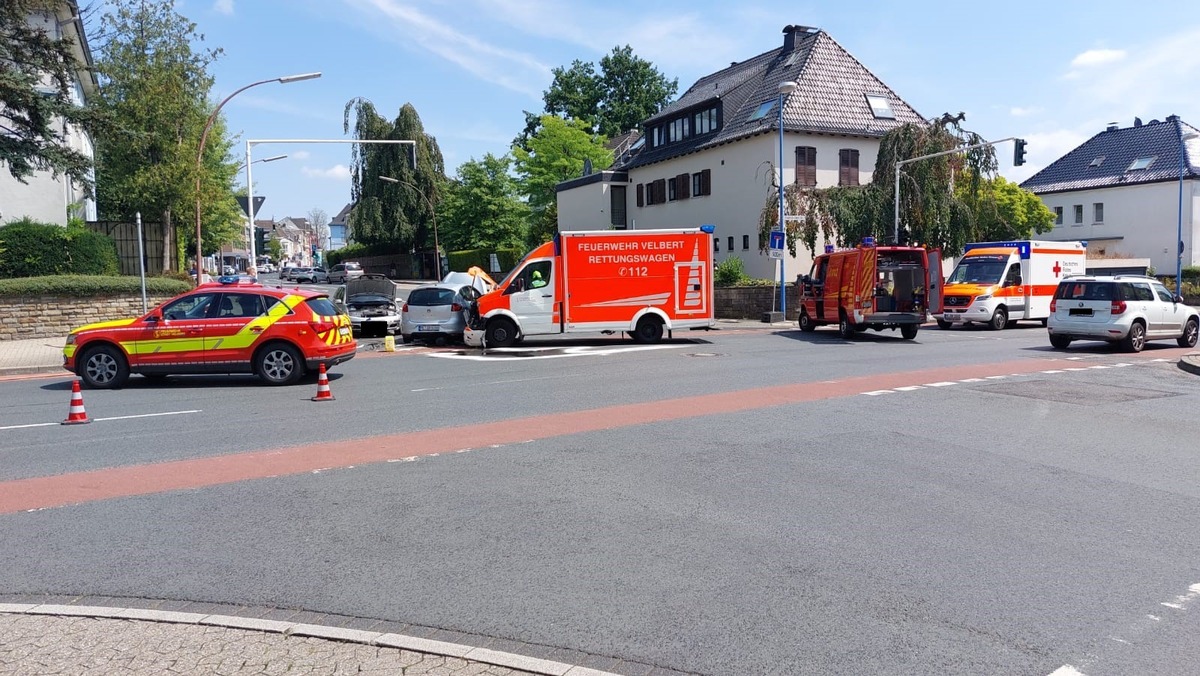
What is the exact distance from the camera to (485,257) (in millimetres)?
60156

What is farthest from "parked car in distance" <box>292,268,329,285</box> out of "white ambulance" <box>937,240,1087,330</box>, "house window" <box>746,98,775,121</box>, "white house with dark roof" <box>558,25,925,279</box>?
"white ambulance" <box>937,240,1087,330</box>

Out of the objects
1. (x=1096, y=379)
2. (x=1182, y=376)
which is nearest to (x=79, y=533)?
(x=1096, y=379)

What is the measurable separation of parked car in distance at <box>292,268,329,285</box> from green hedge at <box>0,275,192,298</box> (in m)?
42.5

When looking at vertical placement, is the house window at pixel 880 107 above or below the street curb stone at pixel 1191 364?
above

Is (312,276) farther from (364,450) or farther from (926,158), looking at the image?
(364,450)

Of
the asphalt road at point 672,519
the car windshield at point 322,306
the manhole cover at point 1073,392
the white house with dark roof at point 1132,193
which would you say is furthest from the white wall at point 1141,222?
the car windshield at point 322,306

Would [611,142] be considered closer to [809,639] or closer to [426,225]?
[426,225]

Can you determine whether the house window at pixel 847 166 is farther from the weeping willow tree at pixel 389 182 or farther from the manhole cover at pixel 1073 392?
the weeping willow tree at pixel 389 182

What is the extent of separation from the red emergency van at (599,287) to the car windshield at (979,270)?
1140 centimetres

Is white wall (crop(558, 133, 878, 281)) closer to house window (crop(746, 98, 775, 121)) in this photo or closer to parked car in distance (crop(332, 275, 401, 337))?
house window (crop(746, 98, 775, 121))

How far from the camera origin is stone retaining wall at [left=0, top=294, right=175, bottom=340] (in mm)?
23016

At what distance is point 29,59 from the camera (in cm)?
2156

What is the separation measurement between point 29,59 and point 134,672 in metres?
22.5

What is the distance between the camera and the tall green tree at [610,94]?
8075cm
